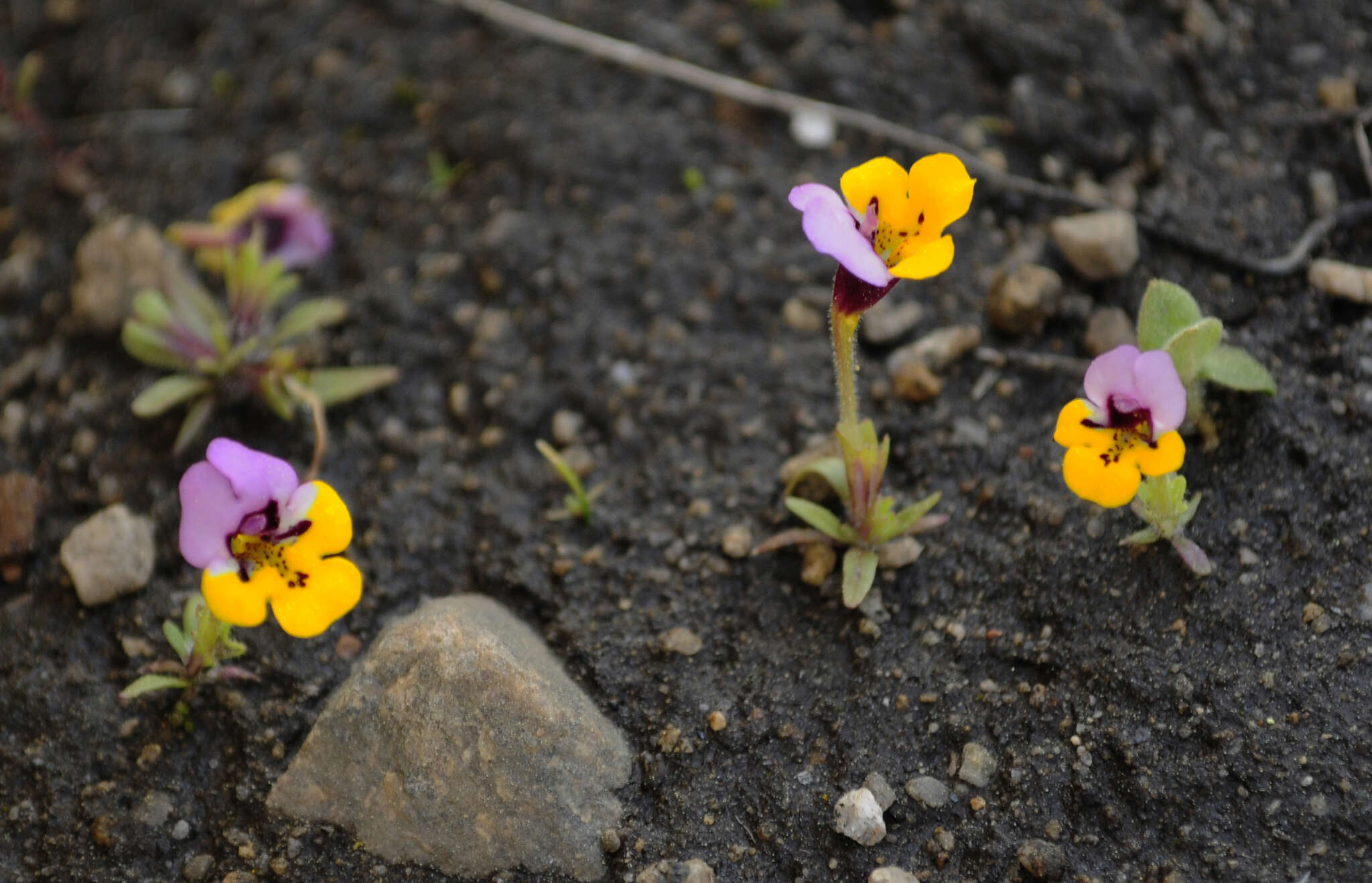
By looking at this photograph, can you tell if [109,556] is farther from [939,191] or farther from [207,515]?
[939,191]

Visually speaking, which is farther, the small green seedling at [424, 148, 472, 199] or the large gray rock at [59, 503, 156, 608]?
the small green seedling at [424, 148, 472, 199]

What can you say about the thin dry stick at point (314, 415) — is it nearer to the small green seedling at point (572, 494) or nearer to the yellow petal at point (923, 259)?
the small green seedling at point (572, 494)

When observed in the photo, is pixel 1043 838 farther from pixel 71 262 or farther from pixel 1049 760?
pixel 71 262

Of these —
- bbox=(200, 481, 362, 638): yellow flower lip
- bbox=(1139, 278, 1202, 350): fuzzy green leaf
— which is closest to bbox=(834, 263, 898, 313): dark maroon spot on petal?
bbox=(1139, 278, 1202, 350): fuzzy green leaf

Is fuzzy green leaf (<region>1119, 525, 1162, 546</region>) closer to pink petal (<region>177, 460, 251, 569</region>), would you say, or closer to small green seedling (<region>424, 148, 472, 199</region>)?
pink petal (<region>177, 460, 251, 569</region>)

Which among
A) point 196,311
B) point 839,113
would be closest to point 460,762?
point 196,311
